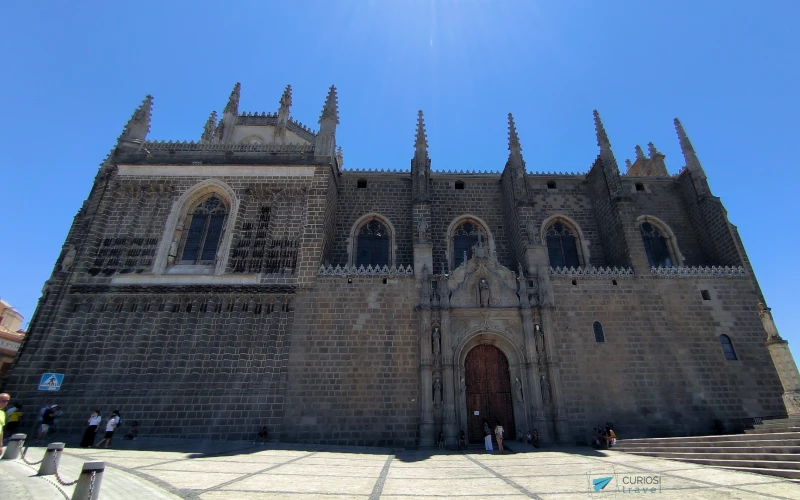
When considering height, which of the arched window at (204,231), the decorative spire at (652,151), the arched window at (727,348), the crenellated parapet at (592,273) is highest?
the decorative spire at (652,151)

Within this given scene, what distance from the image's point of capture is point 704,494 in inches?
231

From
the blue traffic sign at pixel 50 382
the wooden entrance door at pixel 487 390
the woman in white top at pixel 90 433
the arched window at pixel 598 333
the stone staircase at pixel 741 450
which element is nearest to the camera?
the stone staircase at pixel 741 450

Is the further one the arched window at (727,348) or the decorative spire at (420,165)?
the decorative spire at (420,165)

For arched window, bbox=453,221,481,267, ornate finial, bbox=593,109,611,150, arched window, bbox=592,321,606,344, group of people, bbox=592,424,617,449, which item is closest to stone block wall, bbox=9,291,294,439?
arched window, bbox=453,221,481,267

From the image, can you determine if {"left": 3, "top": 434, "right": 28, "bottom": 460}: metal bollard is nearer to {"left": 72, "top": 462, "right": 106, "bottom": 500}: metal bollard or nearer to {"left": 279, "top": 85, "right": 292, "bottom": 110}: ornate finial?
{"left": 72, "top": 462, "right": 106, "bottom": 500}: metal bollard

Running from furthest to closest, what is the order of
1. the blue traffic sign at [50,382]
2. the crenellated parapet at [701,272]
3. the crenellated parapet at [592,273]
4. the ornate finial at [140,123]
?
the ornate finial at [140,123], the crenellated parapet at [701,272], the crenellated parapet at [592,273], the blue traffic sign at [50,382]

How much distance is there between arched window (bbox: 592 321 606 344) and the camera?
50.5 ft

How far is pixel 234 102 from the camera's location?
91.5 feet

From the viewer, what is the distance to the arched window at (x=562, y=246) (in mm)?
19672

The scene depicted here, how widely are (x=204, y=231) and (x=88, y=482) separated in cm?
1492


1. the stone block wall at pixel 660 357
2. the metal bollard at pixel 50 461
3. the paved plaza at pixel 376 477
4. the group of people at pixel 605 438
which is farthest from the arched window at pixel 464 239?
the metal bollard at pixel 50 461

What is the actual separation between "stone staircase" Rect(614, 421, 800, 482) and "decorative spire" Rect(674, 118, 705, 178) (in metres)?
13.4

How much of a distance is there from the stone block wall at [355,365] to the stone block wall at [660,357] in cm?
615

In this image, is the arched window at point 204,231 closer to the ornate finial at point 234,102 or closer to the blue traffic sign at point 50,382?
the blue traffic sign at point 50,382
